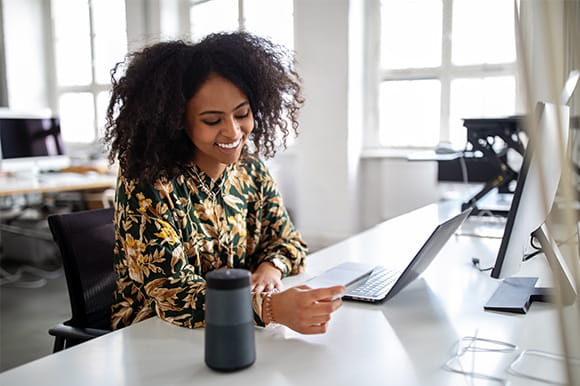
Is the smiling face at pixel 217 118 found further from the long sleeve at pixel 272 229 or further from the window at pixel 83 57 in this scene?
the window at pixel 83 57

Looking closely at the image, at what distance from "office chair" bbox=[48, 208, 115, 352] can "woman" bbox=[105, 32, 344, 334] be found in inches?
3.7

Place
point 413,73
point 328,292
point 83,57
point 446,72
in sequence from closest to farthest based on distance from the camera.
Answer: point 328,292 → point 446,72 → point 413,73 → point 83,57

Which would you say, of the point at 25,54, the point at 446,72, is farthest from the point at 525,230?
the point at 25,54

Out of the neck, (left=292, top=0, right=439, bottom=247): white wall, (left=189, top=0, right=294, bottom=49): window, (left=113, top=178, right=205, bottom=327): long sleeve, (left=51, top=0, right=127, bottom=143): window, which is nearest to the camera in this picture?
(left=113, top=178, right=205, bottom=327): long sleeve

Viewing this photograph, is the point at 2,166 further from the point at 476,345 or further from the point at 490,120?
the point at 476,345

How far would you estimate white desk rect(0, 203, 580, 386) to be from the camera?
79 cm

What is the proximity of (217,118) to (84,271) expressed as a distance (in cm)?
48

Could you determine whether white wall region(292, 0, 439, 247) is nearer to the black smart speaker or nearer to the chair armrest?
the chair armrest

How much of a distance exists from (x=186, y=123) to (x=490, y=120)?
3.92 ft

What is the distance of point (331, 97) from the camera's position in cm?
455

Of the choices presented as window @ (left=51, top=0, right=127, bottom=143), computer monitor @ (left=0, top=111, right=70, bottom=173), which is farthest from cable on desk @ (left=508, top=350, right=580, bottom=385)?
window @ (left=51, top=0, right=127, bottom=143)

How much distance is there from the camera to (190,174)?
1239mm

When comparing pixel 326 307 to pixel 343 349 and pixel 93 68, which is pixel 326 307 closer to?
pixel 343 349

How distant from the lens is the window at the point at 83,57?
6.17 meters
